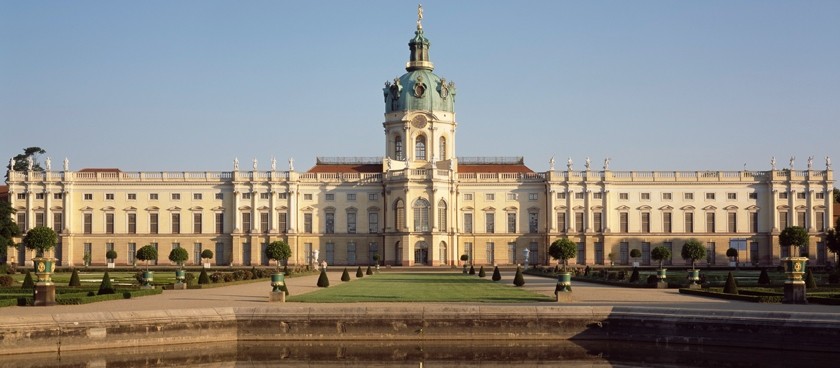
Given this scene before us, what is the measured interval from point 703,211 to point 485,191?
1697 cm

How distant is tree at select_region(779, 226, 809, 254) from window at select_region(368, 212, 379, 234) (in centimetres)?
3033

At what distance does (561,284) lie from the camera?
3466cm

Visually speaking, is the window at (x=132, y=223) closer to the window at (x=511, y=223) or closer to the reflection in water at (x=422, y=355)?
the window at (x=511, y=223)

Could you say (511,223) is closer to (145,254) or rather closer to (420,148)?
(420,148)

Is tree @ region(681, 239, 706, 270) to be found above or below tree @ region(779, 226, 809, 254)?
below

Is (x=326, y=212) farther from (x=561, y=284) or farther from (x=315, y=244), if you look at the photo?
(x=561, y=284)

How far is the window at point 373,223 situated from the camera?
92.8m

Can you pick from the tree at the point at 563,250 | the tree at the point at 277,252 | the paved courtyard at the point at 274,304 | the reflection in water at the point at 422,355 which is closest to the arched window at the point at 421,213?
the tree at the point at 277,252

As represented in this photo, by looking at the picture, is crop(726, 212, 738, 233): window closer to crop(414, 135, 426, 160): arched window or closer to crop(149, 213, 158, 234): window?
crop(414, 135, 426, 160): arched window

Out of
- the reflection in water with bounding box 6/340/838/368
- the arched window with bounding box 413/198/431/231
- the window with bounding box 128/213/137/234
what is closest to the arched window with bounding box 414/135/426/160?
the arched window with bounding box 413/198/431/231

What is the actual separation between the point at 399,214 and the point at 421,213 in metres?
1.94

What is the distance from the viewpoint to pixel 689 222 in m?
92.3

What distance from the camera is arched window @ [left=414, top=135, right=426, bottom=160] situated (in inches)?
3787

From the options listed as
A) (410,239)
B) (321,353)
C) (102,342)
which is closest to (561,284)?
(321,353)
